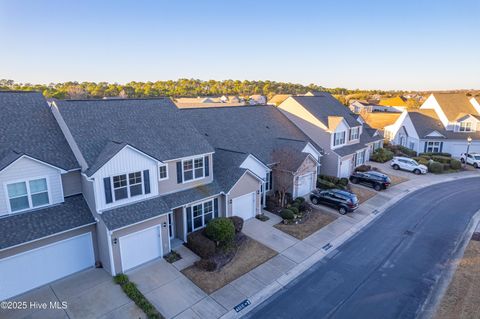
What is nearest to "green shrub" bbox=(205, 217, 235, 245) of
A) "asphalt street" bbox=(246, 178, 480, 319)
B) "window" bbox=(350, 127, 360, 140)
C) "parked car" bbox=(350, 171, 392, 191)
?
"asphalt street" bbox=(246, 178, 480, 319)

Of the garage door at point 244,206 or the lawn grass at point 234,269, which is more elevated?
the garage door at point 244,206

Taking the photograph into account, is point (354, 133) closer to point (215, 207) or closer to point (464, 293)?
point (215, 207)

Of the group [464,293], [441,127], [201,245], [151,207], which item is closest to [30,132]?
[151,207]

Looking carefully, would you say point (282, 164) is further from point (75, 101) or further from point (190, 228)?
point (75, 101)

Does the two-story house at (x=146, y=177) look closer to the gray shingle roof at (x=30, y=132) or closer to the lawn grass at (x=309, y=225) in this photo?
the gray shingle roof at (x=30, y=132)

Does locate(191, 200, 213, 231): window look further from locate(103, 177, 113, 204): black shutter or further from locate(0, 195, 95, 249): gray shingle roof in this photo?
locate(0, 195, 95, 249): gray shingle roof

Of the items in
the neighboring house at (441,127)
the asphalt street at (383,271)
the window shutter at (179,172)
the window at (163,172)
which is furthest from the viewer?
the neighboring house at (441,127)

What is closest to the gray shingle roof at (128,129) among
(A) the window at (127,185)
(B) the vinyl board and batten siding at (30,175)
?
(A) the window at (127,185)
